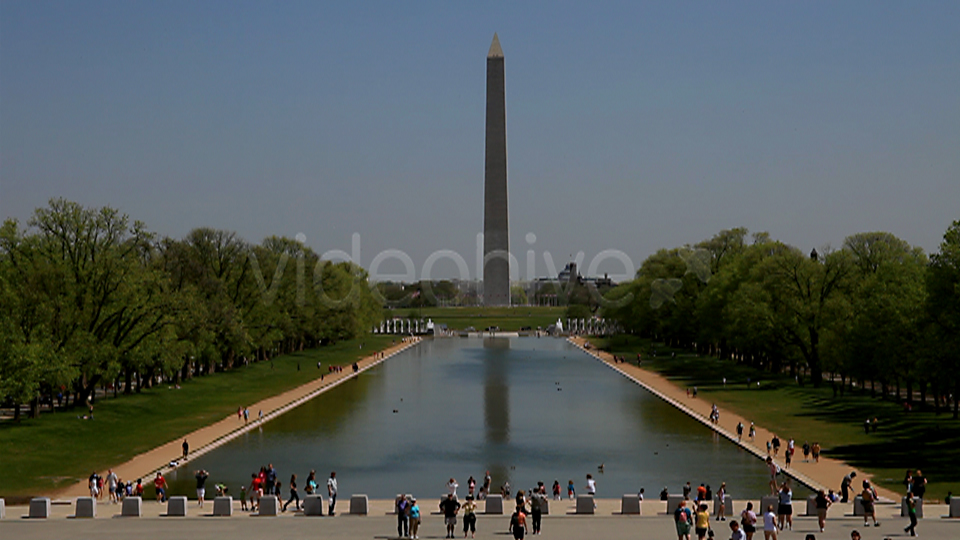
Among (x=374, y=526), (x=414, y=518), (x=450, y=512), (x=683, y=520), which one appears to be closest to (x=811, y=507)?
(x=683, y=520)

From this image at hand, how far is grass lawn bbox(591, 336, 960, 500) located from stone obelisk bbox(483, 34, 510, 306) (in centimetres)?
6910

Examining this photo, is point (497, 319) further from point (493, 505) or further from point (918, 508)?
point (918, 508)

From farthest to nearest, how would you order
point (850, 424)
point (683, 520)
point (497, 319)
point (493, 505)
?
1. point (497, 319)
2. point (850, 424)
3. point (493, 505)
4. point (683, 520)

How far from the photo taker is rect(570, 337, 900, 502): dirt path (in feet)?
115

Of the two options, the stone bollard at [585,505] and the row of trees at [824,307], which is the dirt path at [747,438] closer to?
the row of trees at [824,307]

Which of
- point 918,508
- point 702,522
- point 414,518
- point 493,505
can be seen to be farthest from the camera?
point 493,505

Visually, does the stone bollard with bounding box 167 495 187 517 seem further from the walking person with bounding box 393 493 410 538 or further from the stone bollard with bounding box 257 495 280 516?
the walking person with bounding box 393 493 410 538

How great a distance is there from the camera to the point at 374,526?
26.4m

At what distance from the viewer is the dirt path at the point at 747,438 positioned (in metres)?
35.1

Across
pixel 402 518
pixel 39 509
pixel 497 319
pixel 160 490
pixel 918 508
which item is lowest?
pixel 160 490

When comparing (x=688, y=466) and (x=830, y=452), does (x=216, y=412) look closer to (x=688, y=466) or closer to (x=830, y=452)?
(x=688, y=466)

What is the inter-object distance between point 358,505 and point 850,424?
28.8 m

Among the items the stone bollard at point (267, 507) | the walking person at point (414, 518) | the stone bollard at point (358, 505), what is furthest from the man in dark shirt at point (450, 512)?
the stone bollard at point (267, 507)

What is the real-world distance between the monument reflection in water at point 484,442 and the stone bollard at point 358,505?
16.9ft
